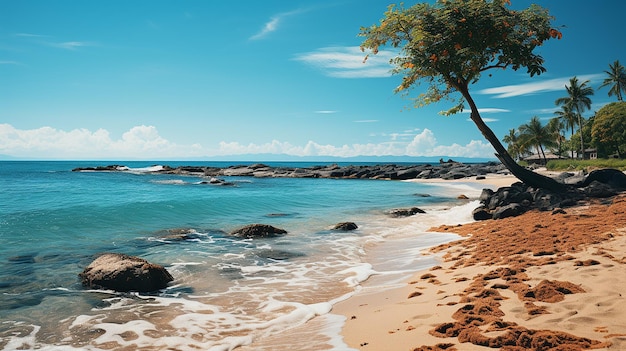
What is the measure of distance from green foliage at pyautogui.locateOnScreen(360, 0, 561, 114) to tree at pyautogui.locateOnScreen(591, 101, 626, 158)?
5393cm

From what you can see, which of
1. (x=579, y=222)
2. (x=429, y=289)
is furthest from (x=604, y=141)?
(x=429, y=289)

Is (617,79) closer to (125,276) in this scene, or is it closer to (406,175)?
(406,175)

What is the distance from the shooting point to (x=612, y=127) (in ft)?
186

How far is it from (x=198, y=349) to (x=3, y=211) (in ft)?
71.4

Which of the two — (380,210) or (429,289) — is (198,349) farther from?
(380,210)

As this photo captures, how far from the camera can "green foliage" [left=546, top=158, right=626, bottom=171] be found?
3813 cm

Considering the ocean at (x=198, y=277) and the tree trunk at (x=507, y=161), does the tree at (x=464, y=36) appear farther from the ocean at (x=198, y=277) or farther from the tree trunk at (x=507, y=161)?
the ocean at (x=198, y=277)

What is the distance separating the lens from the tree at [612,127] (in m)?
55.9

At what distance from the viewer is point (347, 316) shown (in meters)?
6.12

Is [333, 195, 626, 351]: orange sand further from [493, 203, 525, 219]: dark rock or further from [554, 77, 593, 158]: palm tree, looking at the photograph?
[554, 77, 593, 158]: palm tree

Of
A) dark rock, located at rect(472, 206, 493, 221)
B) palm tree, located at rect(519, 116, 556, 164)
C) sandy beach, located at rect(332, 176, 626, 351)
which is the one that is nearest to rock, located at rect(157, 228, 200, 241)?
sandy beach, located at rect(332, 176, 626, 351)

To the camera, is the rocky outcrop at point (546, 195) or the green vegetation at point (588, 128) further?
the green vegetation at point (588, 128)

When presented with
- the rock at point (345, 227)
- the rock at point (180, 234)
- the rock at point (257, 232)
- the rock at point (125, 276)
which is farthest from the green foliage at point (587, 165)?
the rock at point (125, 276)

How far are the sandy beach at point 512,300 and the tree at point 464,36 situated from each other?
27.5 ft
